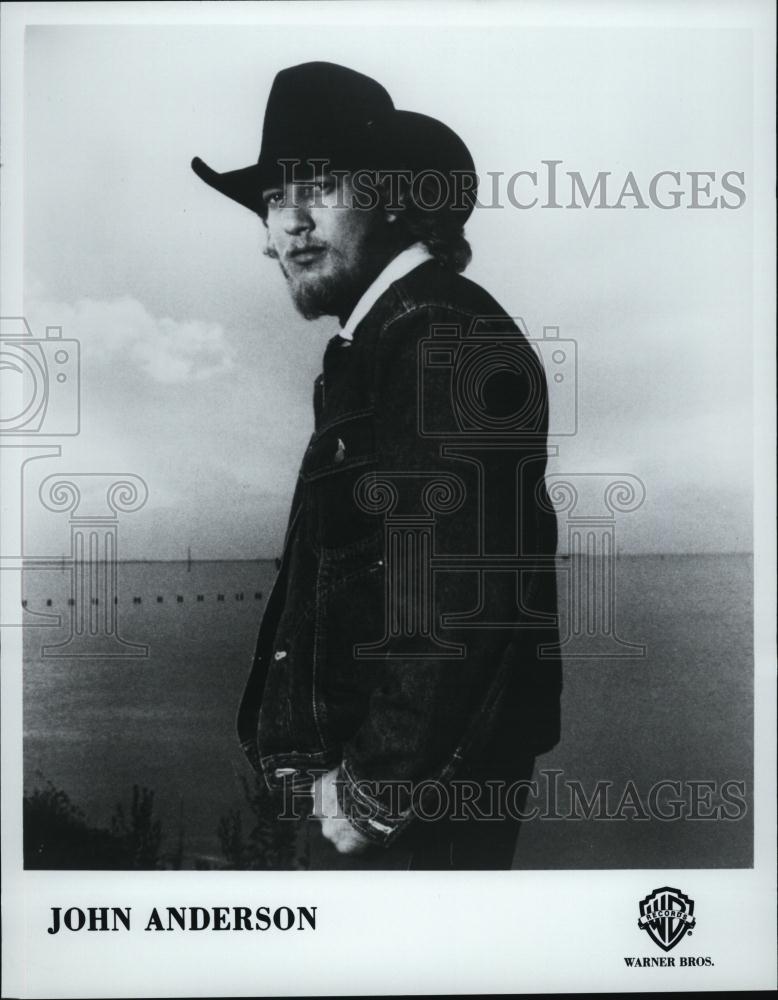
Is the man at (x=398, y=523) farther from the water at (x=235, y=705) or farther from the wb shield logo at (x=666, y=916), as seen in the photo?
the wb shield logo at (x=666, y=916)

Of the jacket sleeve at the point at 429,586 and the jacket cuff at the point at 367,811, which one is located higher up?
the jacket sleeve at the point at 429,586

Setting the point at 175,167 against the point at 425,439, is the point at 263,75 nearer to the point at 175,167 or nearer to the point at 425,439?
the point at 175,167

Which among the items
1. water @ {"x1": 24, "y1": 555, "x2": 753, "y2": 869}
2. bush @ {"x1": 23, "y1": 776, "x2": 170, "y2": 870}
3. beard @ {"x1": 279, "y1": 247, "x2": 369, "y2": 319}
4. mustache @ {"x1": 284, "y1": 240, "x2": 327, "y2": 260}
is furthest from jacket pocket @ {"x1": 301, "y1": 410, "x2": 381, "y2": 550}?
bush @ {"x1": 23, "y1": 776, "x2": 170, "y2": 870}

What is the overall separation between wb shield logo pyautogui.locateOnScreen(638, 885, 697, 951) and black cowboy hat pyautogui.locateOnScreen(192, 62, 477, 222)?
6.49ft

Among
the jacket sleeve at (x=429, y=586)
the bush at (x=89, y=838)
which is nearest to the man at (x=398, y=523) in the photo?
the jacket sleeve at (x=429, y=586)

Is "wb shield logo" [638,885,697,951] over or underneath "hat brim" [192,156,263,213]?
underneath

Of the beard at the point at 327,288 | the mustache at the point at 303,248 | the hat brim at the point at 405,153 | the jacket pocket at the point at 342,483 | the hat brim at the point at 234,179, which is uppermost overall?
the hat brim at the point at 405,153

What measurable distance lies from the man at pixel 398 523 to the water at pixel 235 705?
90mm

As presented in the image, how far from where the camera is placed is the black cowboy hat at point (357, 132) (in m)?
2.62

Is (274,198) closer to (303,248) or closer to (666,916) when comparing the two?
(303,248)

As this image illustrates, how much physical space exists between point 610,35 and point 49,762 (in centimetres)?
259

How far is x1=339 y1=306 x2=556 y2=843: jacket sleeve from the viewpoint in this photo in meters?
2.54

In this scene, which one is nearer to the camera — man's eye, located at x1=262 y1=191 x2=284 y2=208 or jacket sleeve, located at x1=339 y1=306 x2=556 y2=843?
jacket sleeve, located at x1=339 y1=306 x2=556 y2=843

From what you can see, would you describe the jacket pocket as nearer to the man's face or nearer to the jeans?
the man's face
